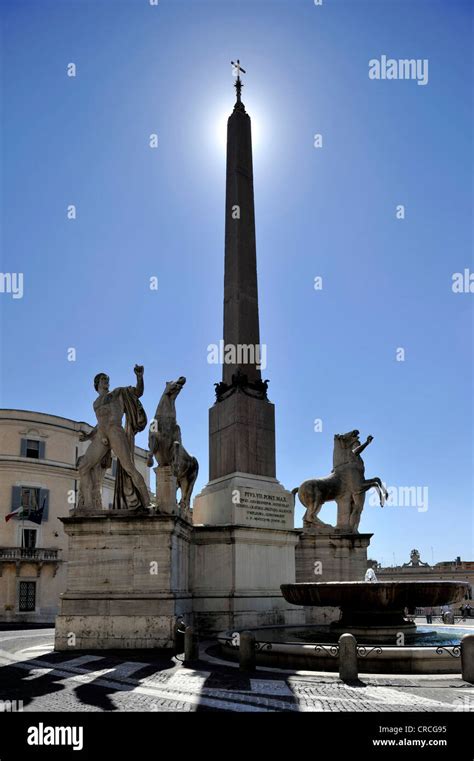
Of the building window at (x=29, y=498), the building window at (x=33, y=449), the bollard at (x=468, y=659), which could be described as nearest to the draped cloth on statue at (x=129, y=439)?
the bollard at (x=468, y=659)

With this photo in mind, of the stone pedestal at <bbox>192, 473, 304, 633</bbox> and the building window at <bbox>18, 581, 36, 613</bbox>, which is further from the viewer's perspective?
the building window at <bbox>18, 581, 36, 613</bbox>

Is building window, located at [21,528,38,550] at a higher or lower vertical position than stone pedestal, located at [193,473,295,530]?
lower

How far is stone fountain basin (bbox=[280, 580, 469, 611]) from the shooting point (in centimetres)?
→ 984

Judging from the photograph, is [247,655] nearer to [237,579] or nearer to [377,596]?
[377,596]

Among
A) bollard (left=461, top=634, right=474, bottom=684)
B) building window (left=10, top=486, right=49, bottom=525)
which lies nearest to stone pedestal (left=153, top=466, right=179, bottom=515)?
bollard (left=461, top=634, right=474, bottom=684)

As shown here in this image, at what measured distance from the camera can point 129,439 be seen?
1320 centimetres

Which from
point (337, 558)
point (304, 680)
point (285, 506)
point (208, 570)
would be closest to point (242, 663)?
point (304, 680)

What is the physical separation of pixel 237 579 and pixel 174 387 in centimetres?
437

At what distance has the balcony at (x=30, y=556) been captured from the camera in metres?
34.9

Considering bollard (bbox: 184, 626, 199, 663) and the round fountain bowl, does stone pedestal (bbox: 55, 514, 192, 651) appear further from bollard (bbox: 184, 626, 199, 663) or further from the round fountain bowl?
the round fountain bowl

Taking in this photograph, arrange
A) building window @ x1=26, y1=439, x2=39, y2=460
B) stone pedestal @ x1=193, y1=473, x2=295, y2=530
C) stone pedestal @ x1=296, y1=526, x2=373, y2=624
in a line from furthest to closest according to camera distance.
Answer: building window @ x1=26, y1=439, x2=39, y2=460 → stone pedestal @ x1=296, y1=526, x2=373, y2=624 → stone pedestal @ x1=193, y1=473, x2=295, y2=530

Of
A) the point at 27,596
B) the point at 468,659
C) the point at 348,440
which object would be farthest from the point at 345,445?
the point at 27,596

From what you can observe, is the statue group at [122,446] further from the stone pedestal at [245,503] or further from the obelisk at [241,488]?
the obelisk at [241,488]
